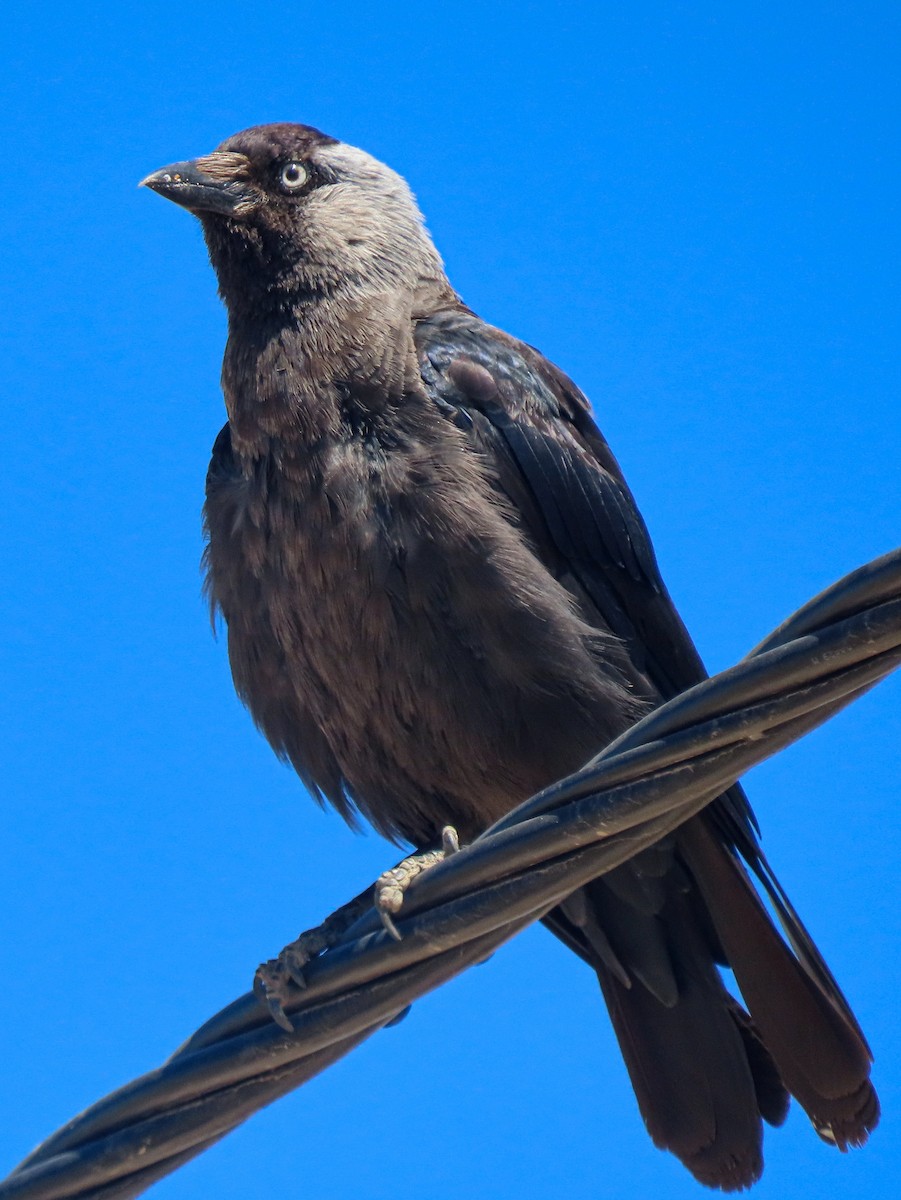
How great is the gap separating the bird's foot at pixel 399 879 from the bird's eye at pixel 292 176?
264 centimetres

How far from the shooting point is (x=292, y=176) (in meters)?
5.66

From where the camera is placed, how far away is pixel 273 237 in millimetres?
5426

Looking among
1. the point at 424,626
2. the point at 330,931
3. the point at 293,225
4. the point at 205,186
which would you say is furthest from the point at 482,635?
the point at 205,186

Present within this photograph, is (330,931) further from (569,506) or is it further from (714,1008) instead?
(569,506)

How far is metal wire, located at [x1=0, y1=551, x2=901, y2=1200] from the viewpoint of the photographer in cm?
228

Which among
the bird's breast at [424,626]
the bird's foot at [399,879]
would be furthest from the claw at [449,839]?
the bird's breast at [424,626]

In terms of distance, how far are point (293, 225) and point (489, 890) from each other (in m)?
3.50

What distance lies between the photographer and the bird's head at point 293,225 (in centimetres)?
529

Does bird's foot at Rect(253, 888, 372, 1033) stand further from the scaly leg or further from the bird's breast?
the bird's breast

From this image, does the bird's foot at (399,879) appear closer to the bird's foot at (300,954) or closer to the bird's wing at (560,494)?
the bird's foot at (300,954)

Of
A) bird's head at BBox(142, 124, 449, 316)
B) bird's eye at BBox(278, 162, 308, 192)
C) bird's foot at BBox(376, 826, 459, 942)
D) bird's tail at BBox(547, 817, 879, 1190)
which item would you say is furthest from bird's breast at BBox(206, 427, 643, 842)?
bird's eye at BBox(278, 162, 308, 192)

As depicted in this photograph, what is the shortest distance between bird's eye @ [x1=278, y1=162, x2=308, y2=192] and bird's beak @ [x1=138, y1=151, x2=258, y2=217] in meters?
0.13

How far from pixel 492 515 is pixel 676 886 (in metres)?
1.31

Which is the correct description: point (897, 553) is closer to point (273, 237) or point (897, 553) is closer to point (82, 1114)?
point (82, 1114)
